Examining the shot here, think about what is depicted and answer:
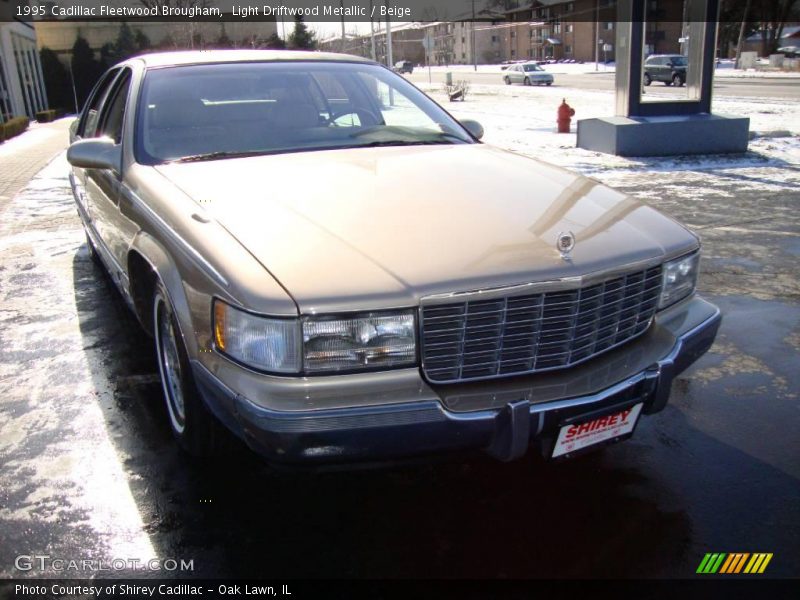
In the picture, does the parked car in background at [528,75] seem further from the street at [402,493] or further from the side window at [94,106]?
the street at [402,493]

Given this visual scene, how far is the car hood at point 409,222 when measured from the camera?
2195 mm

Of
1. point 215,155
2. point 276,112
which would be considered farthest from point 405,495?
point 276,112

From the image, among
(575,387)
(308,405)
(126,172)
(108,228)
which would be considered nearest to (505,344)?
(575,387)

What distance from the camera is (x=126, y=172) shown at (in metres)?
3.43

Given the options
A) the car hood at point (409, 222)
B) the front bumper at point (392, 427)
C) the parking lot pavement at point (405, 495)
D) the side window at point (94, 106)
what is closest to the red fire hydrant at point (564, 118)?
the side window at point (94, 106)

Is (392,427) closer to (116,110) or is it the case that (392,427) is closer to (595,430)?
(595,430)

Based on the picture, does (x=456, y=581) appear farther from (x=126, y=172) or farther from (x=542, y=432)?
(x=126, y=172)

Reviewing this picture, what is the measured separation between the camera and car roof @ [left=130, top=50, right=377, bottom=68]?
13.0 ft

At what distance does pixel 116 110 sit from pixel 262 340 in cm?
283

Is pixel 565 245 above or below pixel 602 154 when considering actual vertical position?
above

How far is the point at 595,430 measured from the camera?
242 centimetres

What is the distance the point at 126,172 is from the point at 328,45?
197ft

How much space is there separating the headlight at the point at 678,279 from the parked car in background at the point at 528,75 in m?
41.4

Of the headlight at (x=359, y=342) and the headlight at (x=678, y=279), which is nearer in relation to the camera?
the headlight at (x=359, y=342)
